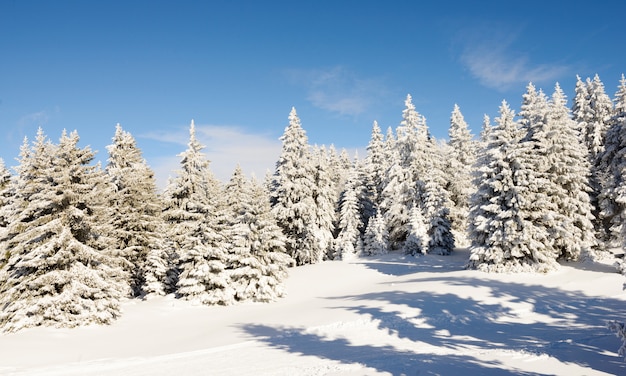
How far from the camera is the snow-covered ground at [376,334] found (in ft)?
38.4

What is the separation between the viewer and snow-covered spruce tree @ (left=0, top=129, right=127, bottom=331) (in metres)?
18.7

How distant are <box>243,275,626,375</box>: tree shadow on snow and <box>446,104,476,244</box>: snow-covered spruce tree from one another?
19319mm

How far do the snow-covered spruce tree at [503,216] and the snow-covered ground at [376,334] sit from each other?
1.24 meters

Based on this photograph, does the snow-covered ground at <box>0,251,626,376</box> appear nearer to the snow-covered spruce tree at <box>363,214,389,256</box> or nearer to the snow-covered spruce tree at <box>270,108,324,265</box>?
the snow-covered spruce tree at <box>270,108,324,265</box>

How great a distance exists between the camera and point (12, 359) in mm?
14328

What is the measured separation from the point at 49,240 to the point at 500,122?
26.5 metres

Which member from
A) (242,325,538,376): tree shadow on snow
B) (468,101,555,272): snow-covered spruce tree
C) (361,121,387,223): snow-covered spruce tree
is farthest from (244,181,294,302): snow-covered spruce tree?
(361,121,387,223): snow-covered spruce tree

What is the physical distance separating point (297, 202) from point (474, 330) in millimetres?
24892

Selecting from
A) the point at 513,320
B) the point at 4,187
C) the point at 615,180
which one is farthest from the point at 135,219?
the point at 615,180

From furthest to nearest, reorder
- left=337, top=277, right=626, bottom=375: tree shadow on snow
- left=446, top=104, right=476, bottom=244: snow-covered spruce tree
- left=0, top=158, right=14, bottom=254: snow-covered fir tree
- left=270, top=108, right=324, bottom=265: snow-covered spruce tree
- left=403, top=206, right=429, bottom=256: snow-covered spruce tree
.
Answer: left=446, top=104, right=476, bottom=244: snow-covered spruce tree < left=270, top=108, right=324, bottom=265: snow-covered spruce tree < left=403, top=206, right=429, bottom=256: snow-covered spruce tree < left=0, top=158, right=14, bottom=254: snow-covered fir tree < left=337, top=277, right=626, bottom=375: tree shadow on snow

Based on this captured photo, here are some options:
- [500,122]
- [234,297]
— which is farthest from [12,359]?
[500,122]

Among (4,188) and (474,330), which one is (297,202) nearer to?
(4,188)

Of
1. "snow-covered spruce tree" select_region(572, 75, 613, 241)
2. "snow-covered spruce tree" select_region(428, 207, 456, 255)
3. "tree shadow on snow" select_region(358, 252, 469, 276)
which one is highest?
"snow-covered spruce tree" select_region(572, 75, 613, 241)

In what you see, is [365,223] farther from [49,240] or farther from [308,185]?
[49,240]
